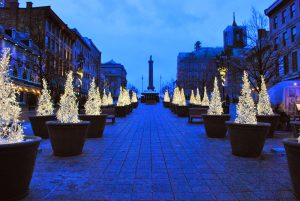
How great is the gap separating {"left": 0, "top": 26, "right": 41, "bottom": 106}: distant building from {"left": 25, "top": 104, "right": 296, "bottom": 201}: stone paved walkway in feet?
92.5

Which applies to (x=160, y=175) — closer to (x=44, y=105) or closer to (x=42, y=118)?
(x=42, y=118)

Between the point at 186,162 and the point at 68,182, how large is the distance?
3179 millimetres

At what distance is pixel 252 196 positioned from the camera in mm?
4535

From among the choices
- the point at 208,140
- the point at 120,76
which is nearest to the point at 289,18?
the point at 208,140

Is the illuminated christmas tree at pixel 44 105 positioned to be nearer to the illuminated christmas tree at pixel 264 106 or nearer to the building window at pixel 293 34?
the illuminated christmas tree at pixel 264 106

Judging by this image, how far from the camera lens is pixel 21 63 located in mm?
32344

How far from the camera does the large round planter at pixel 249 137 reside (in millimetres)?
7344

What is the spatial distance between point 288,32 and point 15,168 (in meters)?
37.9

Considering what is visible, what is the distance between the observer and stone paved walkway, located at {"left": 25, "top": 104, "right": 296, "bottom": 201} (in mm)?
4621

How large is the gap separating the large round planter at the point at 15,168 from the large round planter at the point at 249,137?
215 inches

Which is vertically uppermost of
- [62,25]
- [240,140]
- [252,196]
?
[62,25]

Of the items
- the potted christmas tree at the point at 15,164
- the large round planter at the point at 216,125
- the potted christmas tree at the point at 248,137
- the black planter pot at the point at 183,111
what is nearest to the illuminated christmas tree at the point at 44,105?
the potted christmas tree at the point at 15,164

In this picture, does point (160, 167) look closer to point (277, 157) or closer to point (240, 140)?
point (240, 140)

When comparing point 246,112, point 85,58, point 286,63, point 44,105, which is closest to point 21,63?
point 44,105
